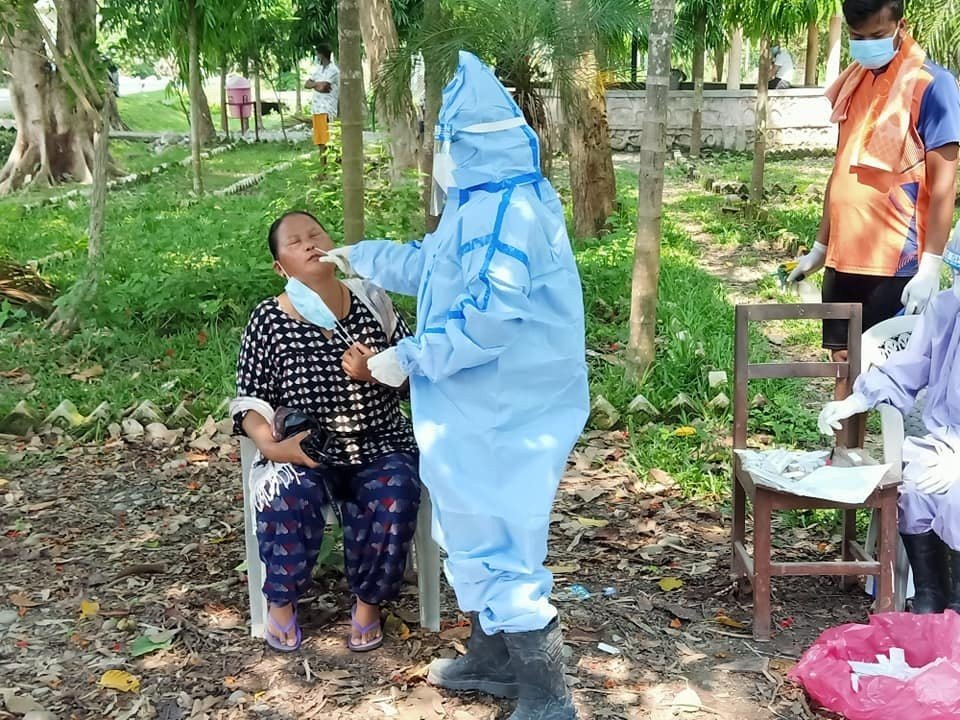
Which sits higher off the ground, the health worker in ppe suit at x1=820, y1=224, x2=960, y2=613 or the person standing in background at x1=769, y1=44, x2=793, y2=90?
the person standing in background at x1=769, y1=44, x2=793, y2=90

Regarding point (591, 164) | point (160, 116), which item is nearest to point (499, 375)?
point (591, 164)

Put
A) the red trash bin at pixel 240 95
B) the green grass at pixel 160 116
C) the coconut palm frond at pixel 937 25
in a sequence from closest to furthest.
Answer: the coconut palm frond at pixel 937 25, the red trash bin at pixel 240 95, the green grass at pixel 160 116

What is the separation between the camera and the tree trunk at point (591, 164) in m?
8.77

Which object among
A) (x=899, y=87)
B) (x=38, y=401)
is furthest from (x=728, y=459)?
(x=38, y=401)

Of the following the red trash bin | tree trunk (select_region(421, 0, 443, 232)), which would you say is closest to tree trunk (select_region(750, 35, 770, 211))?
tree trunk (select_region(421, 0, 443, 232))

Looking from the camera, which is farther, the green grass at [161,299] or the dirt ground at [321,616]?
the green grass at [161,299]

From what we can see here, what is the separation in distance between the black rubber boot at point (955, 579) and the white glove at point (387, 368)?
1.67 meters

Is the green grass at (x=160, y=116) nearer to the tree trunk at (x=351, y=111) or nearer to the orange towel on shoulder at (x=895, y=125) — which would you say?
the tree trunk at (x=351, y=111)

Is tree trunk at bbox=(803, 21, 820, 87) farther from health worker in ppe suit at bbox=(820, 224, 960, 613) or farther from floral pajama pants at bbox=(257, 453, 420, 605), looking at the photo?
floral pajama pants at bbox=(257, 453, 420, 605)

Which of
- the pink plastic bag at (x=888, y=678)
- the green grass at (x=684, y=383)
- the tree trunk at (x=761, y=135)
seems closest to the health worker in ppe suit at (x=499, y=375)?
the pink plastic bag at (x=888, y=678)

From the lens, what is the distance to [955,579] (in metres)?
3.03

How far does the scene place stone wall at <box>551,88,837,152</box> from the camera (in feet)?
53.9

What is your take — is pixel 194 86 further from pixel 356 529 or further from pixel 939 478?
pixel 939 478

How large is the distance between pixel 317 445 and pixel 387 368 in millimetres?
600
